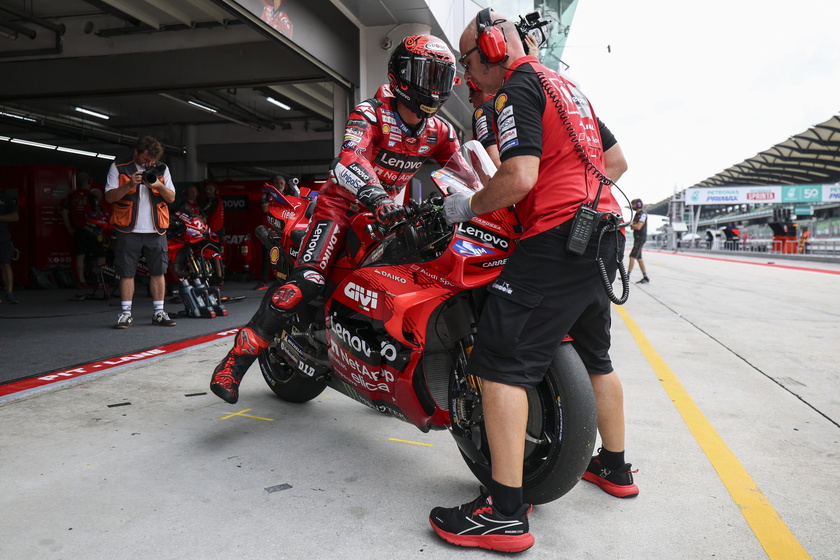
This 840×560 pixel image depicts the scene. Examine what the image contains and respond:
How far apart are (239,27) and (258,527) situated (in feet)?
32.3

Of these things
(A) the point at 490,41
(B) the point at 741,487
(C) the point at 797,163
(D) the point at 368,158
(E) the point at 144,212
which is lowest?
(B) the point at 741,487

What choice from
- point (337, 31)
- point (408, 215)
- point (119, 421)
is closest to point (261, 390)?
point (119, 421)

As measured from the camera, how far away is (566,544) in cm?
207

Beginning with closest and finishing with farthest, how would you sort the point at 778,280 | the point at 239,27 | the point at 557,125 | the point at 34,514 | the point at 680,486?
the point at 557,125 → the point at 34,514 → the point at 680,486 → the point at 239,27 → the point at 778,280

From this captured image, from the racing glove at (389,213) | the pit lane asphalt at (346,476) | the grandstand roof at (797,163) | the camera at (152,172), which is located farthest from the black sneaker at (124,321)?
the grandstand roof at (797,163)

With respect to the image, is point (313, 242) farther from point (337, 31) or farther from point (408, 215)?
point (337, 31)

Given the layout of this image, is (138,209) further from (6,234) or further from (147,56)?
(147,56)

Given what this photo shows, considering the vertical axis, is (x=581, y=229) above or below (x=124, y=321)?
above

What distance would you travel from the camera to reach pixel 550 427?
7.32 ft

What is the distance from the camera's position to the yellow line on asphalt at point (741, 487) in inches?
80.8

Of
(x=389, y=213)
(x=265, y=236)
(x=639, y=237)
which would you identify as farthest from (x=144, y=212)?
(x=639, y=237)

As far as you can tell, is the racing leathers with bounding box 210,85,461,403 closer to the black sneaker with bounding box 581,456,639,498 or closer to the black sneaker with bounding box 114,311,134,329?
the black sneaker with bounding box 581,456,639,498

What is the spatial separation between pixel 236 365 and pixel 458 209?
1.79 m

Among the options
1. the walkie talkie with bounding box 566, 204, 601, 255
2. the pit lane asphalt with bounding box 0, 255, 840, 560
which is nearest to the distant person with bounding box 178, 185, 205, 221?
the pit lane asphalt with bounding box 0, 255, 840, 560
